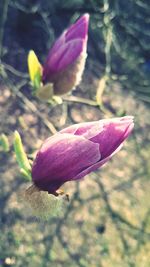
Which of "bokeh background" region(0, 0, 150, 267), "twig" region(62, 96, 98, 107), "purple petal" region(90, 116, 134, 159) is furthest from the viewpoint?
"twig" region(62, 96, 98, 107)

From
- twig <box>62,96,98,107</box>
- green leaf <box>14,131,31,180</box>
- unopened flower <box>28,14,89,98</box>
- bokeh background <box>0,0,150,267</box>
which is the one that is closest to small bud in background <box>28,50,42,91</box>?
unopened flower <box>28,14,89,98</box>

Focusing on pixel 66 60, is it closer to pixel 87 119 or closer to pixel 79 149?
pixel 79 149

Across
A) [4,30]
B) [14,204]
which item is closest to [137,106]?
[4,30]

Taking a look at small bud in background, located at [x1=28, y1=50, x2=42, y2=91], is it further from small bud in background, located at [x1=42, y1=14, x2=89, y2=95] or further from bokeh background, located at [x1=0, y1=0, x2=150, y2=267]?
bokeh background, located at [x1=0, y1=0, x2=150, y2=267]

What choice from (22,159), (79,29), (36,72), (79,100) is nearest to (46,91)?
(36,72)

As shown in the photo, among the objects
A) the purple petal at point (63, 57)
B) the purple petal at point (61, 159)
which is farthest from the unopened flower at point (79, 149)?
the purple petal at point (63, 57)

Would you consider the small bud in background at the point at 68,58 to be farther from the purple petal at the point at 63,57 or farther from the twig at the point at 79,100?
the twig at the point at 79,100
